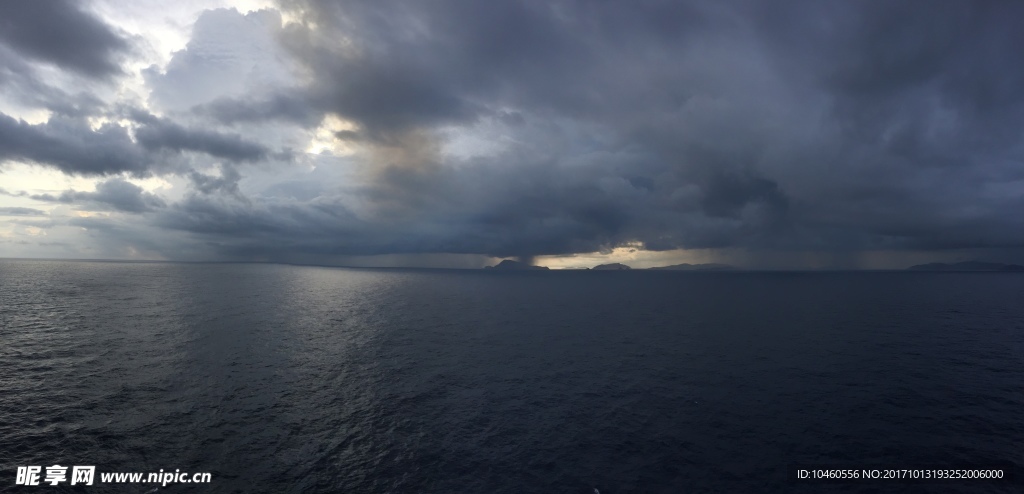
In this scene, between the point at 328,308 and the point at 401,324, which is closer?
the point at 401,324

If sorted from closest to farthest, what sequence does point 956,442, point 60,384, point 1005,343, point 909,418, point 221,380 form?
1. point 956,442
2. point 909,418
3. point 60,384
4. point 221,380
5. point 1005,343

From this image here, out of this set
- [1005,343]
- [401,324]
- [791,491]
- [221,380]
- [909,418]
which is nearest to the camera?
[791,491]

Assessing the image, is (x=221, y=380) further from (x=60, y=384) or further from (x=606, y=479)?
(x=606, y=479)

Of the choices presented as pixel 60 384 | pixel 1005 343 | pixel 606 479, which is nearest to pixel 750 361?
pixel 606 479

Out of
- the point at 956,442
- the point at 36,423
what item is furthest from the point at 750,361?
the point at 36,423

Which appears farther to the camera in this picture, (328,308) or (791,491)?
(328,308)

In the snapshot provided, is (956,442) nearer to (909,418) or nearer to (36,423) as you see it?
(909,418)
